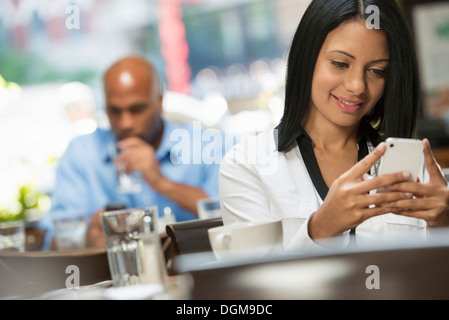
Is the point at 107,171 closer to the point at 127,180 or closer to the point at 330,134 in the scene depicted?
the point at 127,180

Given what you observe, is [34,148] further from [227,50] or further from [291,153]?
[291,153]

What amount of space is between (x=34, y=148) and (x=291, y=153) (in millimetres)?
Answer: 3861

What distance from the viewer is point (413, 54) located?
1139 mm

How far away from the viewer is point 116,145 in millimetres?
2125

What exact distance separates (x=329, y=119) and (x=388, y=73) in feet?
0.46

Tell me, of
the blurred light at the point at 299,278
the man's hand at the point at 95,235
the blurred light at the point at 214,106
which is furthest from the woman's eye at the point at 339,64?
the blurred light at the point at 214,106

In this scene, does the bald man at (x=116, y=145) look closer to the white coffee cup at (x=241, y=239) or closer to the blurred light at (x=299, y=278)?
the white coffee cup at (x=241, y=239)

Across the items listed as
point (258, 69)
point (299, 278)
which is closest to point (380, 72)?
point (299, 278)

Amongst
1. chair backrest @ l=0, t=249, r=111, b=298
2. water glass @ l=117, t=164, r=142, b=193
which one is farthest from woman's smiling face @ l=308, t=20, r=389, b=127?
water glass @ l=117, t=164, r=142, b=193

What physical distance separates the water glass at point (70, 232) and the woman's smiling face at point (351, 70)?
86cm

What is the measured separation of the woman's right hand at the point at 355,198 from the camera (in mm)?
821

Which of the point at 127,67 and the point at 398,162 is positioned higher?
the point at 127,67

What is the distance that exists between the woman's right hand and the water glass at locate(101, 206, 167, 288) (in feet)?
0.76
